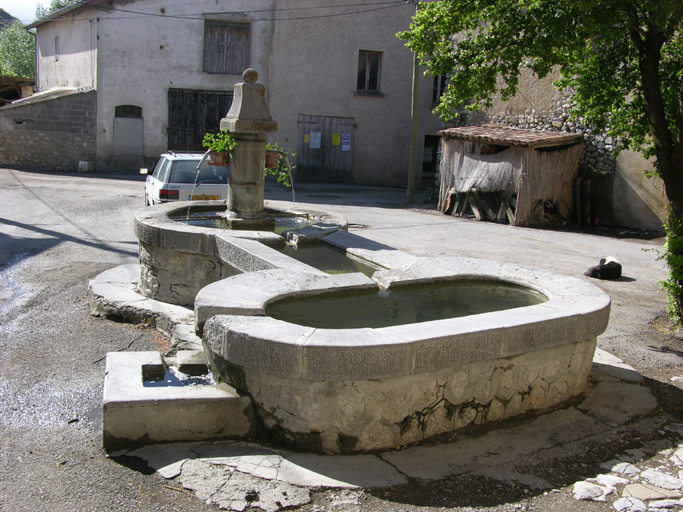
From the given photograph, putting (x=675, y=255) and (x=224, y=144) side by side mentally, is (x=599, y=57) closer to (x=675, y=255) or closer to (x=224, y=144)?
(x=675, y=255)

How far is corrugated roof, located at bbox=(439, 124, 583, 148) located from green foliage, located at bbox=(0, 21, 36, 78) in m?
33.1

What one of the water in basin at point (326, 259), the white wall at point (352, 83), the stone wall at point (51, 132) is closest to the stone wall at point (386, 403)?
the water in basin at point (326, 259)

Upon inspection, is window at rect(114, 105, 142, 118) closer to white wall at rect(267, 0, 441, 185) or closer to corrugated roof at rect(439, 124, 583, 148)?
white wall at rect(267, 0, 441, 185)

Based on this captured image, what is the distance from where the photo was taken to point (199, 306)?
13.6ft

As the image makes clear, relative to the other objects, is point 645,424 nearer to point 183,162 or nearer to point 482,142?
point 183,162

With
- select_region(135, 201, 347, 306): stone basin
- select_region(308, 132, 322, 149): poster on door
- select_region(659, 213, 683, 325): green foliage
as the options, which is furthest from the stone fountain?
select_region(308, 132, 322, 149): poster on door

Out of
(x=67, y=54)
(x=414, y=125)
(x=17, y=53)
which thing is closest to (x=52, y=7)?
(x=17, y=53)

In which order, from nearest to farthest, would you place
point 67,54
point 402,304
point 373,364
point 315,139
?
point 373,364 → point 402,304 → point 315,139 → point 67,54

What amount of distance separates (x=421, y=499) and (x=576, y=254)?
339 inches

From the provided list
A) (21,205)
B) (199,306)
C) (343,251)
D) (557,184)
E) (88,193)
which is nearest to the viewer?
(199,306)

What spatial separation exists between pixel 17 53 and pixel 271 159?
129 feet

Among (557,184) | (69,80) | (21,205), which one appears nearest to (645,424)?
(557,184)

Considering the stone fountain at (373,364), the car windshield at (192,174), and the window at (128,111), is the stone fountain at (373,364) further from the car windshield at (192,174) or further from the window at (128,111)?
the window at (128,111)

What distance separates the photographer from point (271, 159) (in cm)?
784
